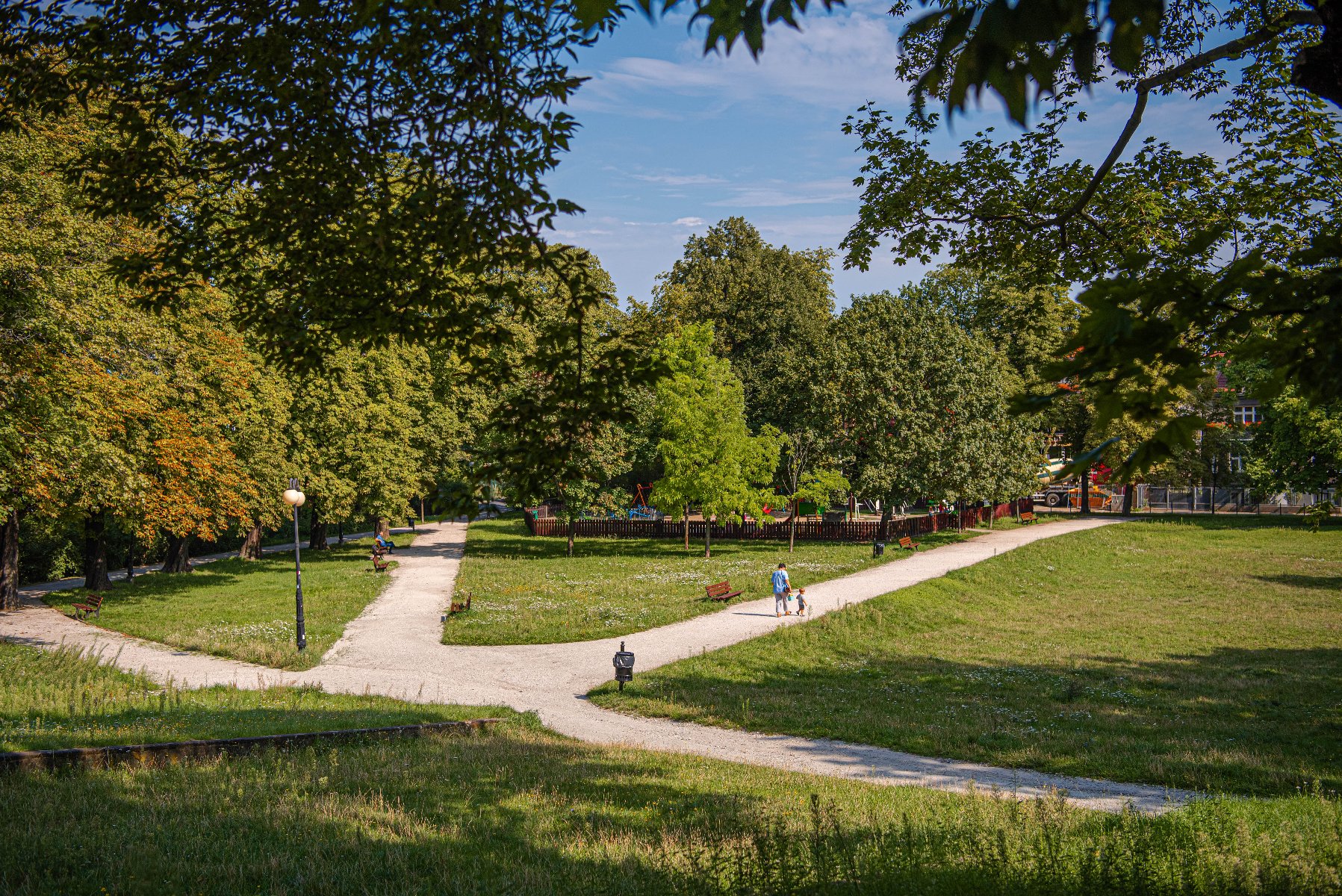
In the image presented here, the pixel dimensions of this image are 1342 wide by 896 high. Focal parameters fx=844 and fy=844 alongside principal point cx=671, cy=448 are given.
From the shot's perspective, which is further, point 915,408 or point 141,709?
point 915,408

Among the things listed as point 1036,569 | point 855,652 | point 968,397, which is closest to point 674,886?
point 855,652

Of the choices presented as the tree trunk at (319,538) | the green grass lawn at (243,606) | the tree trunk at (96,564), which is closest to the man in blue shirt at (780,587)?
the green grass lawn at (243,606)

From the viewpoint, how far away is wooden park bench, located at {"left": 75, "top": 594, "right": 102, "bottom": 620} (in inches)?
905

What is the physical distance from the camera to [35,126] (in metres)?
19.9

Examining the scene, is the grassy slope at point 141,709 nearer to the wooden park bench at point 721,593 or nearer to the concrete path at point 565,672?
the concrete path at point 565,672

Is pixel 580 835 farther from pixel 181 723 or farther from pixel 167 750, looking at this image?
pixel 181 723

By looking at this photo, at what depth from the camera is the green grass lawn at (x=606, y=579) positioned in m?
22.9

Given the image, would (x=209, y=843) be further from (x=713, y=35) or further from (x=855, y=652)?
(x=855, y=652)

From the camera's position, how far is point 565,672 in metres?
18.3

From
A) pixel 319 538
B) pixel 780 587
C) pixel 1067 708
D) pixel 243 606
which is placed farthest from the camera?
pixel 319 538

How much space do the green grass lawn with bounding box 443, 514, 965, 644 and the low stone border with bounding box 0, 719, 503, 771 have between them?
33.6 feet

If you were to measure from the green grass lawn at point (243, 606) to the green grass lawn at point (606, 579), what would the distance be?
11.8ft

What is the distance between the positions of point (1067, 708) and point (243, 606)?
2242 centimetres

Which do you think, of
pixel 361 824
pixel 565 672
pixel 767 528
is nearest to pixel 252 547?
pixel 767 528
